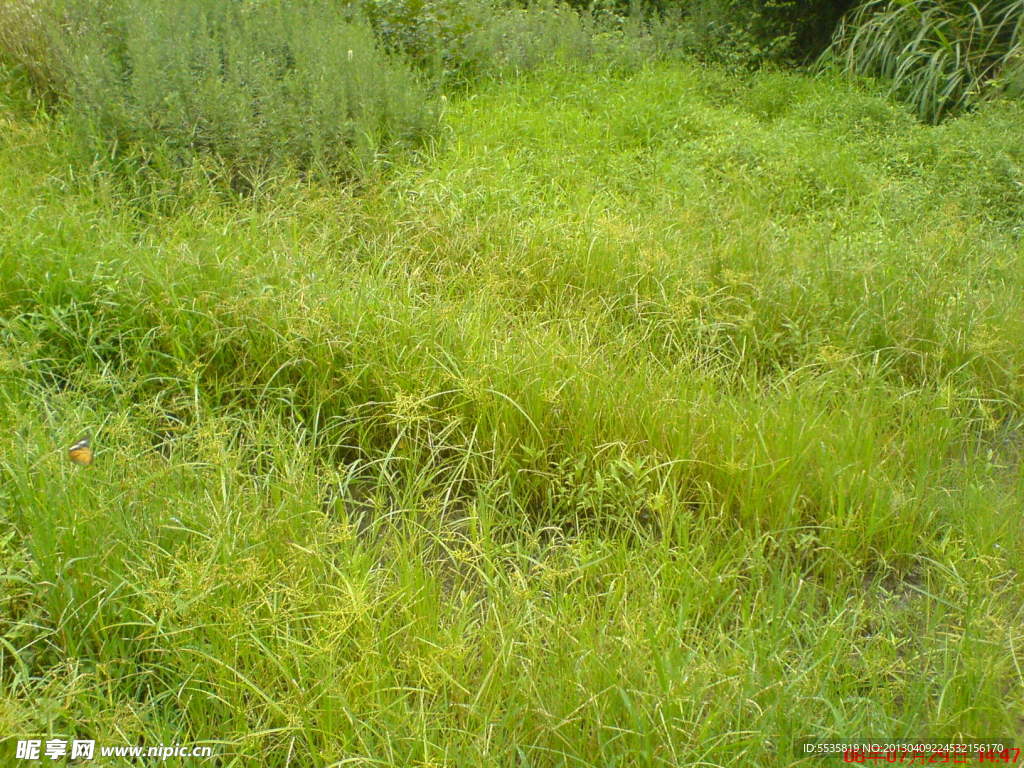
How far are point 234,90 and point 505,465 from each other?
330cm

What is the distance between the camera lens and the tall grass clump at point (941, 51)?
6676 mm

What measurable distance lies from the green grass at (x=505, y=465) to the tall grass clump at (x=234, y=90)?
35cm

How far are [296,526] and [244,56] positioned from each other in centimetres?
398

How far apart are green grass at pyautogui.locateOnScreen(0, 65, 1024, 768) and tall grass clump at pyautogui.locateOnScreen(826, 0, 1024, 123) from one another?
1783mm

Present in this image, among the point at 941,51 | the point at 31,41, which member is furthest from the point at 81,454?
the point at 941,51

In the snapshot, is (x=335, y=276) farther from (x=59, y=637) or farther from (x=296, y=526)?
(x=59, y=637)

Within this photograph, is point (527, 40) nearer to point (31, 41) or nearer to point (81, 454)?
point (31, 41)

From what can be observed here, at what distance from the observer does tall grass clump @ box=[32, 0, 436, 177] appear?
488 centimetres

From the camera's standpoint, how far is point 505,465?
2.99m

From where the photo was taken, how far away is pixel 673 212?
15.4ft

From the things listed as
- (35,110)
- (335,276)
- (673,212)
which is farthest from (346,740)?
(35,110)

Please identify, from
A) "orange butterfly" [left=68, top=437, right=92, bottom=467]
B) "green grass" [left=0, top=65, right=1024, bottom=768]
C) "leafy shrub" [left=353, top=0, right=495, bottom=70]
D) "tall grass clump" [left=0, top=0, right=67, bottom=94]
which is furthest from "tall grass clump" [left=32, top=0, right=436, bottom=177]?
"orange butterfly" [left=68, top=437, right=92, bottom=467]

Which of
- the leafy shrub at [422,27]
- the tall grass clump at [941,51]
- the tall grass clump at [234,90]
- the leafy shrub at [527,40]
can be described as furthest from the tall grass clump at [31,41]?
the tall grass clump at [941,51]

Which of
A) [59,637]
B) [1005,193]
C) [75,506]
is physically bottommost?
[59,637]
